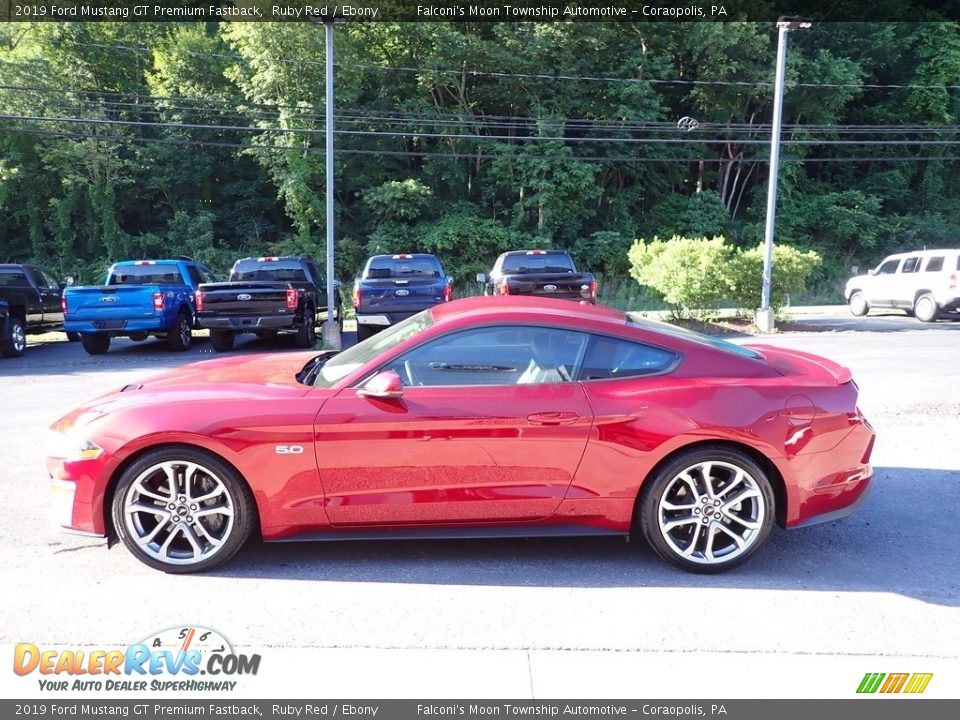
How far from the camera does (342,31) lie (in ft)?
117

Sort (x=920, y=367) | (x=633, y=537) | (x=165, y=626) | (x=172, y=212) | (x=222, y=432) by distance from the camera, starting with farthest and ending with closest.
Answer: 1. (x=172, y=212)
2. (x=920, y=367)
3. (x=633, y=537)
4. (x=222, y=432)
5. (x=165, y=626)

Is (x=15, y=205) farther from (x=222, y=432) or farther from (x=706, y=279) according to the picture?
(x=222, y=432)

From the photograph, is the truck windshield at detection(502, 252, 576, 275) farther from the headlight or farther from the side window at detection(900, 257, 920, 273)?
the headlight

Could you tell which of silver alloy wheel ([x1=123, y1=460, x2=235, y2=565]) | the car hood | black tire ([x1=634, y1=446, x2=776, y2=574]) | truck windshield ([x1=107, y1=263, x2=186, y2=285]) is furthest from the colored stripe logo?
truck windshield ([x1=107, y1=263, x2=186, y2=285])

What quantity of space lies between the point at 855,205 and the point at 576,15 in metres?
18.1

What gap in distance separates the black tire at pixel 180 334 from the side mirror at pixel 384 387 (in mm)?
12390

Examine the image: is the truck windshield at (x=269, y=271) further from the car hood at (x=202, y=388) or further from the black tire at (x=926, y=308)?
the black tire at (x=926, y=308)

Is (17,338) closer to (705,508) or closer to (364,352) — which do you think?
(364,352)

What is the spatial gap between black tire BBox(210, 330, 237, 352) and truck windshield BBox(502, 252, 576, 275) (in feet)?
21.4

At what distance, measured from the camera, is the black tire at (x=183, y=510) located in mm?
4102

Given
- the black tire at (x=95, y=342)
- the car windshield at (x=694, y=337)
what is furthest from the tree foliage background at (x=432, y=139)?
the car windshield at (x=694, y=337)

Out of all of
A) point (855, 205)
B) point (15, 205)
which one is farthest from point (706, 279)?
point (15, 205)

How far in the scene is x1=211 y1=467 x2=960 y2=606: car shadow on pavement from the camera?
412 centimetres

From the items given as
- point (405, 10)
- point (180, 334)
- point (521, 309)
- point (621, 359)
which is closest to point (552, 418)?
point (621, 359)
